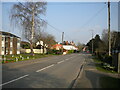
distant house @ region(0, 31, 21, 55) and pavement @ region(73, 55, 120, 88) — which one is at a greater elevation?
distant house @ region(0, 31, 21, 55)

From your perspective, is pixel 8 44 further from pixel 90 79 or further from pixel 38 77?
pixel 90 79

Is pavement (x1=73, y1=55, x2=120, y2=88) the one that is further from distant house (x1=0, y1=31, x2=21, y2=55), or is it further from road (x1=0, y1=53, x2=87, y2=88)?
distant house (x1=0, y1=31, x2=21, y2=55)

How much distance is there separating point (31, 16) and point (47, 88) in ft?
95.5

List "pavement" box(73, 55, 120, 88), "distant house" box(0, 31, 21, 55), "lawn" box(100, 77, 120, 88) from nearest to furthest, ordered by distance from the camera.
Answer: "lawn" box(100, 77, 120, 88), "pavement" box(73, 55, 120, 88), "distant house" box(0, 31, 21, 55)

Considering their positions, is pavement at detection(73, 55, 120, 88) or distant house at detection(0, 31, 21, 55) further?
distant house at detection(0, 31, 21, 55)

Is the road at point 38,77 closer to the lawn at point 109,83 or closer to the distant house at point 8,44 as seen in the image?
the lawn at point 109,83

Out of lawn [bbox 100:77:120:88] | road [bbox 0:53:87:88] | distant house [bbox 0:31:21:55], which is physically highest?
distant house [bbox 0:31:21:55]

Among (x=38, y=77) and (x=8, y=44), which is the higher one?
(x=8, y=44)

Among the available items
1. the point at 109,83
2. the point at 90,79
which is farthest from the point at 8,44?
the point at 109,83

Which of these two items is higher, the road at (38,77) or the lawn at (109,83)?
the lawn at (109,83)

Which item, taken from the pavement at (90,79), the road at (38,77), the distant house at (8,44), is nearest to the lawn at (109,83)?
the pavement at (90,79)

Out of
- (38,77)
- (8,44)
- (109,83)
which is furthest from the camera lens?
(8,44)

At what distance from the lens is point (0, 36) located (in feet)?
144

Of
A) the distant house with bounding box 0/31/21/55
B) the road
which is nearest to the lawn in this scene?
the road
